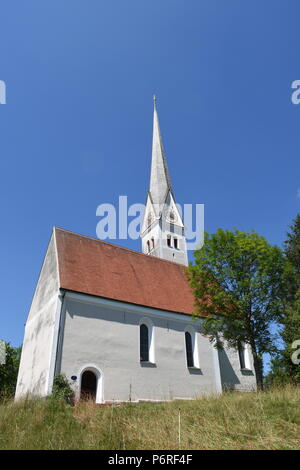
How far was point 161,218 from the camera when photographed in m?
48.2

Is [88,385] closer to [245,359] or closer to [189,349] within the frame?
[189,349]

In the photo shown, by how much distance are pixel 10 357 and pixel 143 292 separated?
29.4 metres

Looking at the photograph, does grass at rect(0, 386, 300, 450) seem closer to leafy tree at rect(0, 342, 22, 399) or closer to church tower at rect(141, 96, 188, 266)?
leafy tree at rect(0, 342, 22, 399)

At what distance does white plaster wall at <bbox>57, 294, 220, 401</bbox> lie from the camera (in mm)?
16906

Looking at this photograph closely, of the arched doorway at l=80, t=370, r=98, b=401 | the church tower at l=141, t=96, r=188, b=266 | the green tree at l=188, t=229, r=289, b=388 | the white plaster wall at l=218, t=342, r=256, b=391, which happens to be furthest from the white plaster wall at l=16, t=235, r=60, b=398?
the church tower at l=141, t=96, r=188, b=266

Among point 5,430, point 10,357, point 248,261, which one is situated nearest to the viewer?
point 5,430

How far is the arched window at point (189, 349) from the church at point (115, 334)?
0.20ft

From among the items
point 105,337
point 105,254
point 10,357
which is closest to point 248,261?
point 105,337

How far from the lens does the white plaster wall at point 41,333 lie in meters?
16.5

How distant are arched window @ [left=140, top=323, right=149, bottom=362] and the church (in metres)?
0.06

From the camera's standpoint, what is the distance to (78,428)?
8.09 meters

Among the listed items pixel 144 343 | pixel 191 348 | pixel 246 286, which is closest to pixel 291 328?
pixel 246 286
